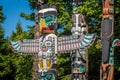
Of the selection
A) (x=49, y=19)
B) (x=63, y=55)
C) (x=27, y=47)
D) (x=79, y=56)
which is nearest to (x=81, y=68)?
(x=79, y=56)

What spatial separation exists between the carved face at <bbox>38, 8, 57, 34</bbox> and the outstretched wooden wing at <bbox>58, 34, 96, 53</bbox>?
2.16ft

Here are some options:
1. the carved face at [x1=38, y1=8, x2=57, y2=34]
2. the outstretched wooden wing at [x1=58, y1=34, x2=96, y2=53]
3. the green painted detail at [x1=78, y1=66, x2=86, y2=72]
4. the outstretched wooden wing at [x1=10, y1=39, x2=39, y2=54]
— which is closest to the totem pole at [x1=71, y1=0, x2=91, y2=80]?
the green painted detail at [x1=78, y1=66, x2=86, y2=72]

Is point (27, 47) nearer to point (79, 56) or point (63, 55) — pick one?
point (79, 56)

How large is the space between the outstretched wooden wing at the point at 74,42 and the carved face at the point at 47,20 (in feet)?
2.16

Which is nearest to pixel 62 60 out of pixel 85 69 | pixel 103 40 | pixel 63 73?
pixel 63 73

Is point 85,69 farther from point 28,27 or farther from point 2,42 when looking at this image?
point 2,42

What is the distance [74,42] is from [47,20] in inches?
62.2

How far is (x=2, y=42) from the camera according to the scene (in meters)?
37.9

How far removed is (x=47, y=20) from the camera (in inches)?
695

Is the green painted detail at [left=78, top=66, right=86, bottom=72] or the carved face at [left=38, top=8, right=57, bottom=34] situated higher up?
the carved face at [left=38, top=8, right=57, bottom=34]

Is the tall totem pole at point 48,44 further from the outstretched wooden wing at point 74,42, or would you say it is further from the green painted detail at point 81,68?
the green painted detail at point 81,68

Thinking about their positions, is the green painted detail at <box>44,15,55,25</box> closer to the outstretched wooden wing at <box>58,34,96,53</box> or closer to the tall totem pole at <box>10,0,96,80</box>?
the tall totem pole at <box>10,0,96,80</box>

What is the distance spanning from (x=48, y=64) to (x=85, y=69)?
3.19 metres

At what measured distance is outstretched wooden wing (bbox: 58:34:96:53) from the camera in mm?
16766
